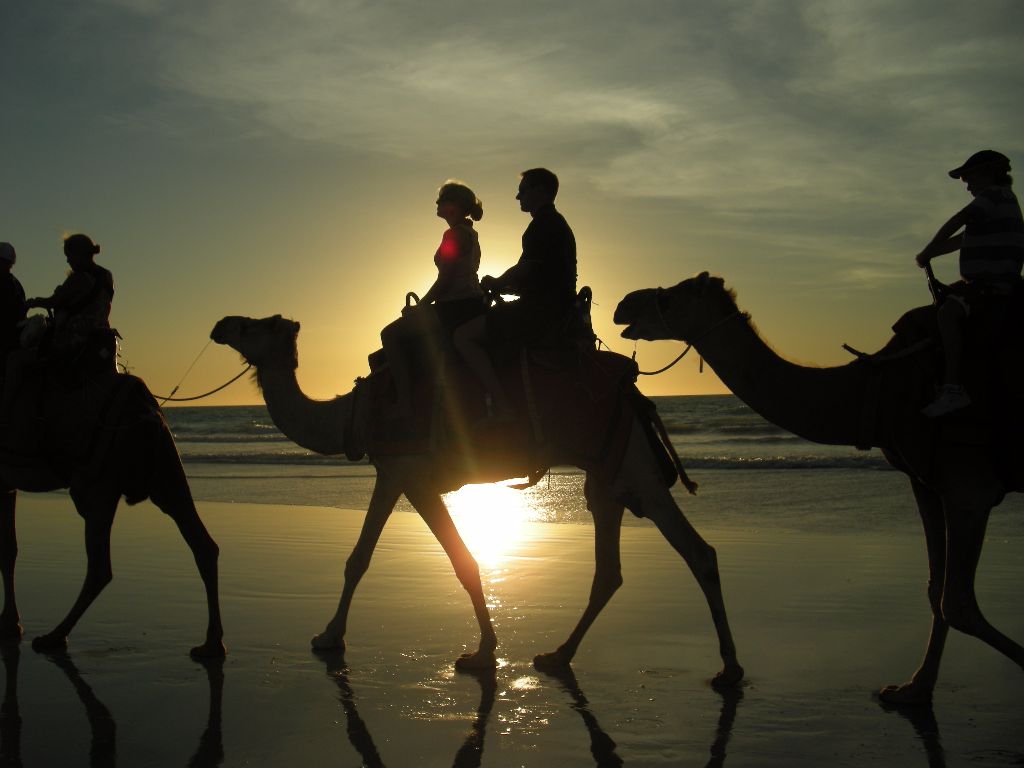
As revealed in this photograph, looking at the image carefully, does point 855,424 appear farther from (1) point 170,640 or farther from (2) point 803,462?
(2) point 803,462

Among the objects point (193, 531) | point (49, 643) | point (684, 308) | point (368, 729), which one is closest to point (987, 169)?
point (684, 308)

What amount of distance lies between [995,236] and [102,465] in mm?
5922

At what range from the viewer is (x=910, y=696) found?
6527 millimetres


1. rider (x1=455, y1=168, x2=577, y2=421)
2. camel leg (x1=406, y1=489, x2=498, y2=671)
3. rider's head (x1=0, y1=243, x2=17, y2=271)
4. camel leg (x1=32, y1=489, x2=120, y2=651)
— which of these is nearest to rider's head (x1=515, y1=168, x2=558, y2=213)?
rider (x1=455, y1=168, x2=577, y2=421)

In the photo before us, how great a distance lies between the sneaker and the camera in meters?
6.11

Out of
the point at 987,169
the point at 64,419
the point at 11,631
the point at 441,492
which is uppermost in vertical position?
the point at 987,169

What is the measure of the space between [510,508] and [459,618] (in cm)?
1048

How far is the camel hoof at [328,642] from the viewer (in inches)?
313

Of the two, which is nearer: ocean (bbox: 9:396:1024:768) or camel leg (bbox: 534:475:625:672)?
ocean (bbox: 9:396:1024:768)

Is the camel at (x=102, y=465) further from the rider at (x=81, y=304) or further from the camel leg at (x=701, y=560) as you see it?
the camel leg at (x=701, y=560)

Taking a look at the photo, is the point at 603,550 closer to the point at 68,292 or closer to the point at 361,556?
the point at 361,556

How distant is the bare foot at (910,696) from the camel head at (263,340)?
4762 mm

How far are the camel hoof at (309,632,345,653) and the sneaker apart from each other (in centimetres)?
423

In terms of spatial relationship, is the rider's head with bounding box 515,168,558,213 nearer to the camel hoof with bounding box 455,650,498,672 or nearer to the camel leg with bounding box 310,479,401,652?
the camel leg with bounding box 310,479,401,652
